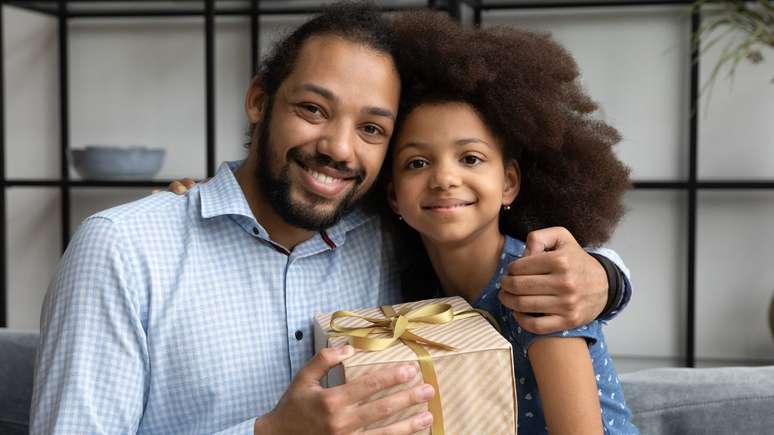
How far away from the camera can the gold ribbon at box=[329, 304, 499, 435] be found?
4.00 feet

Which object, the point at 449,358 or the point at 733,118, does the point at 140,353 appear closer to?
the point at 449,358

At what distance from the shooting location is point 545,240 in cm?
138

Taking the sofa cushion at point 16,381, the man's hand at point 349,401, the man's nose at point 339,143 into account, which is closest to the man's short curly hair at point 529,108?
the man's nose at point 339,143

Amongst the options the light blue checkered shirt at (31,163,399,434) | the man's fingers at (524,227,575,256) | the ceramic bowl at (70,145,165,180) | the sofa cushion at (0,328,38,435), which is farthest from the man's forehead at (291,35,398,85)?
the ceramic bowl at (70,145,165,180)

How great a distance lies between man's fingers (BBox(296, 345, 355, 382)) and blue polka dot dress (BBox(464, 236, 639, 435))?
306 mm

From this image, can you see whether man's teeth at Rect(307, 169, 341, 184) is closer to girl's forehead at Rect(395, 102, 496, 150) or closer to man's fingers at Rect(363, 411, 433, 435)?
girl's forehead at Rect(395, 102, 496, 150)

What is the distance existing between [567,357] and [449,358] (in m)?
0.21

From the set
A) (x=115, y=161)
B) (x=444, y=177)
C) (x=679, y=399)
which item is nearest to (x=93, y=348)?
Result: (x=444, y=177)

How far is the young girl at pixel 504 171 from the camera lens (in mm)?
1433

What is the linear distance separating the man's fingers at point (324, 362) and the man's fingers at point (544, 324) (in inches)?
10.6

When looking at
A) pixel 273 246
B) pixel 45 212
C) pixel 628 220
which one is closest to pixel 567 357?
pixel 273 246

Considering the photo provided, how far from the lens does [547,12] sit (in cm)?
322

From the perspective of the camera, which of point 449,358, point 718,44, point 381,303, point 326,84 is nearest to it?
point 449,358

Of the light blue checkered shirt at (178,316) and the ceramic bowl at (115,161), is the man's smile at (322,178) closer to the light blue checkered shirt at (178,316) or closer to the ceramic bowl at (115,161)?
the light blue checkered shirt at (178,316)
